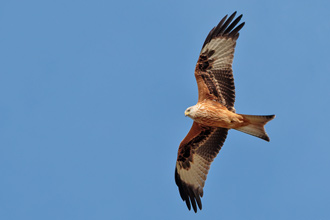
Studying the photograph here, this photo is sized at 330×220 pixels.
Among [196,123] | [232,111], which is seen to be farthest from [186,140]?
[232,111]

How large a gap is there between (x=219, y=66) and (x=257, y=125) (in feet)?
5.29

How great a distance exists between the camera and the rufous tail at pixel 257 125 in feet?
35.0

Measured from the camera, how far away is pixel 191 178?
12266mm

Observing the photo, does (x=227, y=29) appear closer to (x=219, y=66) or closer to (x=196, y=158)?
(x=219, y=66)

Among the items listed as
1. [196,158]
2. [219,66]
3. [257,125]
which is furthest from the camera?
[196,158]

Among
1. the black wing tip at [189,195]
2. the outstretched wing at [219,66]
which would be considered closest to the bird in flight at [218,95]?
the outstretched wing at [219,66]

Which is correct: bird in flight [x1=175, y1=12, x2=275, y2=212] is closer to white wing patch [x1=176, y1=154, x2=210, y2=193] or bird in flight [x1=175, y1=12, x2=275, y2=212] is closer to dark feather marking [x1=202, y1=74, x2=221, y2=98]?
dark feather marking [x1=202, y1=74, x2=221, y2=98]

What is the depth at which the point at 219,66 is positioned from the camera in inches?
442

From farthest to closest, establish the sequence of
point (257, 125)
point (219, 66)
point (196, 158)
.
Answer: point (196, 158) < point (219, 66) < point (257, 125)

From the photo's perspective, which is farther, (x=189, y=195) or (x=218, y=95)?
(x=189, y=195)

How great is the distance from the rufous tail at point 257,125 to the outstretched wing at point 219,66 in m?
0.54

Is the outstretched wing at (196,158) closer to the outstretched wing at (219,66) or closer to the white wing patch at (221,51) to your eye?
the outstretched wing at (219,66)

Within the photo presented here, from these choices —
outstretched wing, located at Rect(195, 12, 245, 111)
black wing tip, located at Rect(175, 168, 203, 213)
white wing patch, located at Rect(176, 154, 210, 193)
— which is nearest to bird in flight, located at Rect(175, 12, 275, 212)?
outstretched wing, located at Rect(195, 12, 245, 111)

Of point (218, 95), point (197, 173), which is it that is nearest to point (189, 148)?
point (197, 173)
